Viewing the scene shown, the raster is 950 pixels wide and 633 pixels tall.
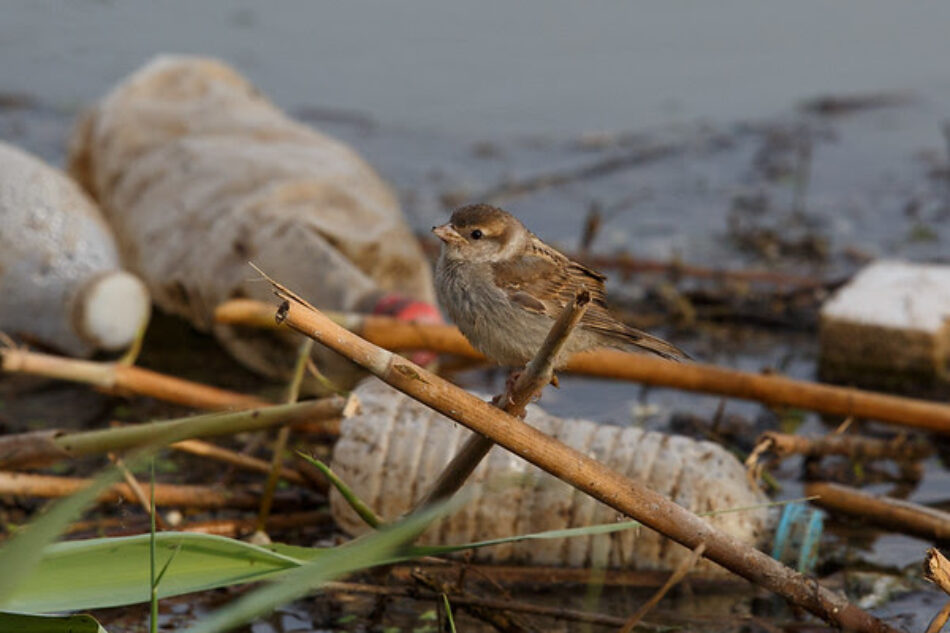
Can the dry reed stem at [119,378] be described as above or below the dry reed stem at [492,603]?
above

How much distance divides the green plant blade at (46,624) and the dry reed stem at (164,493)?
5.45 ft

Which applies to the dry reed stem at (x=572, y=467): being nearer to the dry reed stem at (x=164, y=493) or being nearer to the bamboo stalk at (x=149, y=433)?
the bamboo stalk at (x=149, y=433)

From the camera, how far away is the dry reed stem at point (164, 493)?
3850 millimetres

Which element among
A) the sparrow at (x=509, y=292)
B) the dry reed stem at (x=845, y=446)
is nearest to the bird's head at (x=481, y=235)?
the sparrow at (x=509, y=292)

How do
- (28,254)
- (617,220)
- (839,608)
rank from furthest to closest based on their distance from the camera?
(617,220)
(28,254)
(839,608)

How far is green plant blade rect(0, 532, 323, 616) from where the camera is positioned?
235cm

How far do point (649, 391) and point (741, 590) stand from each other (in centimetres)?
184

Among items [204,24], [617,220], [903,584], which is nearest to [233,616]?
[903,584]

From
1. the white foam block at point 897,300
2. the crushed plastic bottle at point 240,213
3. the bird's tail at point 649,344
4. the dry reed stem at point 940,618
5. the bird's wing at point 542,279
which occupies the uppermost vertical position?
the white foam block at point 897,300

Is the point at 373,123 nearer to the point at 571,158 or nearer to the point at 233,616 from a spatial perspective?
the point at 571,158

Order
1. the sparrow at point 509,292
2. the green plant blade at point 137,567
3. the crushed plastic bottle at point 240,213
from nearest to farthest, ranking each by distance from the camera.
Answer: the green plant blade at point 137,567 → the sparrow at point 509,292 → the crushed plastic bottle at point 240,213

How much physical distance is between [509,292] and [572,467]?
544 millimetres

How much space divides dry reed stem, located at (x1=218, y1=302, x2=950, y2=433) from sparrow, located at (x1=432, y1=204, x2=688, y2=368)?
3.81 ft

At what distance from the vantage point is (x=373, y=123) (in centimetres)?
935
